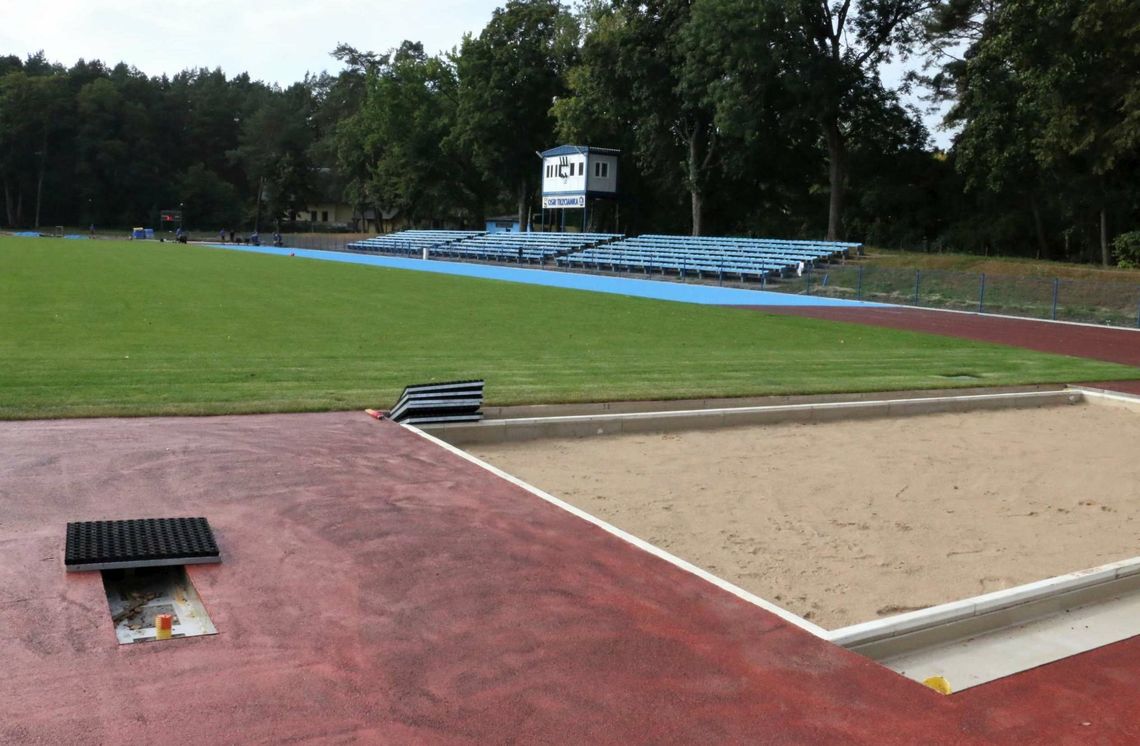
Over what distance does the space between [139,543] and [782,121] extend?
49451 mm

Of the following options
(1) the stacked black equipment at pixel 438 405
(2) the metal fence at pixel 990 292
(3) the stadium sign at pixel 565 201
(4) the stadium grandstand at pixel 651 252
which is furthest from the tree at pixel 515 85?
(1) the stacked black equipment at pixel 438 405

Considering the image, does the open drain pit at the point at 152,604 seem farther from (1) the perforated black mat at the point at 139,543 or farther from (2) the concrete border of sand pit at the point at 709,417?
(2) the concrete border of sand pit at the point at 709,417

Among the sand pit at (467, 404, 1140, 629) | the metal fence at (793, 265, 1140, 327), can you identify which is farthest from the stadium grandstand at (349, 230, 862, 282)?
the sand pit at (467, 404, 1140, 629)

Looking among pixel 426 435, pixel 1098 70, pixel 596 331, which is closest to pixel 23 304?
pixel 596 331

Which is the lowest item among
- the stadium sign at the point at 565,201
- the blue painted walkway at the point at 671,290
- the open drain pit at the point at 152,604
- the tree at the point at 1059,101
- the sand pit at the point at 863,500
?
the open drain pit at the point at 152,604

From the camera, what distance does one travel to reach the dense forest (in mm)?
36969

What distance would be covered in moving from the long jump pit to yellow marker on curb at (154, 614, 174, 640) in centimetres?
311

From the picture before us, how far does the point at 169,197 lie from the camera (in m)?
110

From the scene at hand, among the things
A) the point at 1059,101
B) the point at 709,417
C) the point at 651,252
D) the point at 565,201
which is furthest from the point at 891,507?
the point at 565,201

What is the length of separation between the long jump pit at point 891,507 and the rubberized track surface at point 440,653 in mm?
435

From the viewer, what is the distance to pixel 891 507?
8.13 m

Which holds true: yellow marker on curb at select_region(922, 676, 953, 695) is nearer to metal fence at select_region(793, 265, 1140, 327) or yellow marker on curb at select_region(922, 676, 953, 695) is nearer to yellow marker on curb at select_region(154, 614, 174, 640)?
yellow marker on curb at select_region(154, 614, 174, 640)

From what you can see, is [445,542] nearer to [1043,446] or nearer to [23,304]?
[1043,446]

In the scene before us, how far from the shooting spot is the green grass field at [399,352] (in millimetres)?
11219
